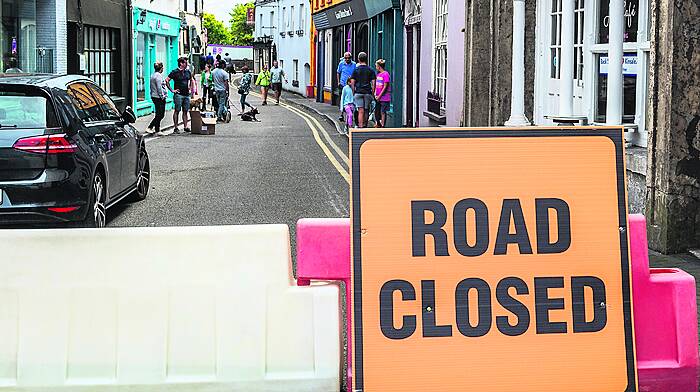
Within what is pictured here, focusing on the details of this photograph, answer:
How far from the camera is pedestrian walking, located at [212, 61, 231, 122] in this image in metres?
28.9

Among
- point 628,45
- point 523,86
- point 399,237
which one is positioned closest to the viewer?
point 399,237

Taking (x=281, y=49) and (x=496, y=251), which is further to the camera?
(x=281, y=49)

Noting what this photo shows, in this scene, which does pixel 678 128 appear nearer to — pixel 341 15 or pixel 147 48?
pixel 147 48

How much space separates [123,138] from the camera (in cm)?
1138

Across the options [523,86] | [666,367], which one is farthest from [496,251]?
[523,86]

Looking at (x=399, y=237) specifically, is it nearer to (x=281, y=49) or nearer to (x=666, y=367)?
(x=666, y=367)

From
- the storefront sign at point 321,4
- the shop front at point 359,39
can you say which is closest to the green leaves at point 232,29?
the storefront sign at point 321,4

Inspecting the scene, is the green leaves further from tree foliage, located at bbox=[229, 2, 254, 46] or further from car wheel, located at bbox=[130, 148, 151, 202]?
car wheel, located at bbox=[130, 148, 151, 202]

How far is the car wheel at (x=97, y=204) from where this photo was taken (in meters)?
9.65

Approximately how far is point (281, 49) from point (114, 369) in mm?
59206

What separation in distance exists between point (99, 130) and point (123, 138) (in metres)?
1.03

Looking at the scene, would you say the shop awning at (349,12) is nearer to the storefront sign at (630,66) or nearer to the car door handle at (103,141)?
the storefront sign at (630,66)

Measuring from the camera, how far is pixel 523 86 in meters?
15.3

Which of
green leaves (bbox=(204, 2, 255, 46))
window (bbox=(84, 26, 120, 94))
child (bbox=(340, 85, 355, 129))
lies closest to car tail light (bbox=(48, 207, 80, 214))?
child (bbox=(340, 85, 355, 129))
